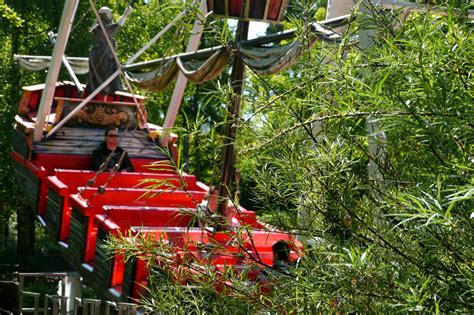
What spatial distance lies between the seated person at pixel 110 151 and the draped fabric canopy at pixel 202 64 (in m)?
0.74

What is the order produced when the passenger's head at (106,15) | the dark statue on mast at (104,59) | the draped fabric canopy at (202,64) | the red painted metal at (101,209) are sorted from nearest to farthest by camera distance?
the draped fabric canopy at (202,64) < the red painted metal at (101,209) < the dark statue on mast at (104,59) < the passenger's head at (106,15)

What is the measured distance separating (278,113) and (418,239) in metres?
0.70

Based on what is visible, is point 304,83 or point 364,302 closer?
point 364,302

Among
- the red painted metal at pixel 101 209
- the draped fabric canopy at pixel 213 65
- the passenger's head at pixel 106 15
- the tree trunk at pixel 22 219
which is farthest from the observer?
the tree trunk at pixel 22 219

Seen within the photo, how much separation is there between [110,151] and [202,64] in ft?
6.72

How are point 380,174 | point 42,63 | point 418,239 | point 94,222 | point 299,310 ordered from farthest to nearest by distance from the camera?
point 42,63
point 94,222
point 380,174
point 299,310
point 418,239

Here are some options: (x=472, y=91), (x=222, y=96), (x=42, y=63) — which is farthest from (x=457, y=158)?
(x=42, y=63)

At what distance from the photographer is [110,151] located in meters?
11.3

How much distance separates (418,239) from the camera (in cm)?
239

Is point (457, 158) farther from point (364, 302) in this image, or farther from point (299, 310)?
point (299, 310)

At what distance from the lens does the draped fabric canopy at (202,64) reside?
759 cm

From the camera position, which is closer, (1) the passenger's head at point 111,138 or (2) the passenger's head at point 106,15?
(1) the passenger's head at point 111,138

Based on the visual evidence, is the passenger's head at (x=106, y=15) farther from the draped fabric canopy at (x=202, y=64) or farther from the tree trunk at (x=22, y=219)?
the tree trunk at (x=22, y=219)

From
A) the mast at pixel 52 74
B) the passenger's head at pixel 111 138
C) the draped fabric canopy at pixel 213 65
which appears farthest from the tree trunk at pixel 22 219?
the passenger's head at pixel 111 138
